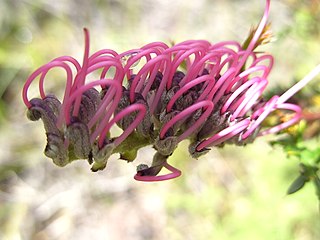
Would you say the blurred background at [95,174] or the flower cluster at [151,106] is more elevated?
the flower cluster at [151,106]

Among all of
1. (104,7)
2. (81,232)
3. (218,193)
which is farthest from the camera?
(104,7)

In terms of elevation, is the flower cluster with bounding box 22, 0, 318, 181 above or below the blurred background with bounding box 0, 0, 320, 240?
above

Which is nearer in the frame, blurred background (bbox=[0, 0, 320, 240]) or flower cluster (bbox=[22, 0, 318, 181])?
flower cluster (bbox=[22, 0, 318, 181])

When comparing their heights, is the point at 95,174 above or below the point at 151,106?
below

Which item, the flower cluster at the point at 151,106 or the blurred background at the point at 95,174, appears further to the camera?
the blurred background at the point at 95,174

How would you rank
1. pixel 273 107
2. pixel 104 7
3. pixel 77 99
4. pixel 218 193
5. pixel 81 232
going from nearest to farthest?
pixel 77 99 → pixel 273 107 → pixel 218 193 → pixel 81 232 → pixel 104 7

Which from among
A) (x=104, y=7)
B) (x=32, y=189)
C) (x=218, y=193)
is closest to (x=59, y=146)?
(x=218, y=193)

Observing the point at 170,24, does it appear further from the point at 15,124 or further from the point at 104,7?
the point at 15,124

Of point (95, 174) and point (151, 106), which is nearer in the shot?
point (151, 106)
